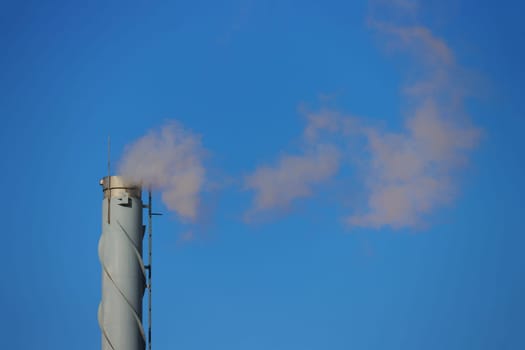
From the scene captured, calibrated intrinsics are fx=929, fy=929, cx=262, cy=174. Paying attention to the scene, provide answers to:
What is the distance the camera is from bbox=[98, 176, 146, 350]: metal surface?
32.9 metres

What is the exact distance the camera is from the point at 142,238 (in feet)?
113

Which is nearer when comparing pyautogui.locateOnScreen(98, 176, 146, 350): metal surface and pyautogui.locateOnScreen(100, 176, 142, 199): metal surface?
pyautogui.locateOnScreen(98, 176, 146, 350): metal surface

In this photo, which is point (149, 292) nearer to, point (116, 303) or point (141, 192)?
point (116, 303)

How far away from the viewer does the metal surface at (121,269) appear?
32.9 metres

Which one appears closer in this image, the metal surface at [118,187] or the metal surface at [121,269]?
the metal surface at [121,269]

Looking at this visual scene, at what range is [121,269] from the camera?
33.2 meters

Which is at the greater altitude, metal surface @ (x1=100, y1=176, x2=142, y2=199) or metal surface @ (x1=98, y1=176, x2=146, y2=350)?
metal surface @ (x1=100, y1=176, x2=142, y2=199)

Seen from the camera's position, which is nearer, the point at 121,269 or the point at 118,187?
the point at 121,269

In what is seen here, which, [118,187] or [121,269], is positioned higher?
[118,187]

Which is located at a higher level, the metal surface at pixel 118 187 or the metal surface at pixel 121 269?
the metal surface at pixel 118 187

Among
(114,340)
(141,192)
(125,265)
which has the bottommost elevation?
(114,340)

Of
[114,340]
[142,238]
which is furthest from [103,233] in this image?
[114,340]

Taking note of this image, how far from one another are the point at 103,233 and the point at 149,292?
2.76m

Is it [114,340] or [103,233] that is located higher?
[103,233]
